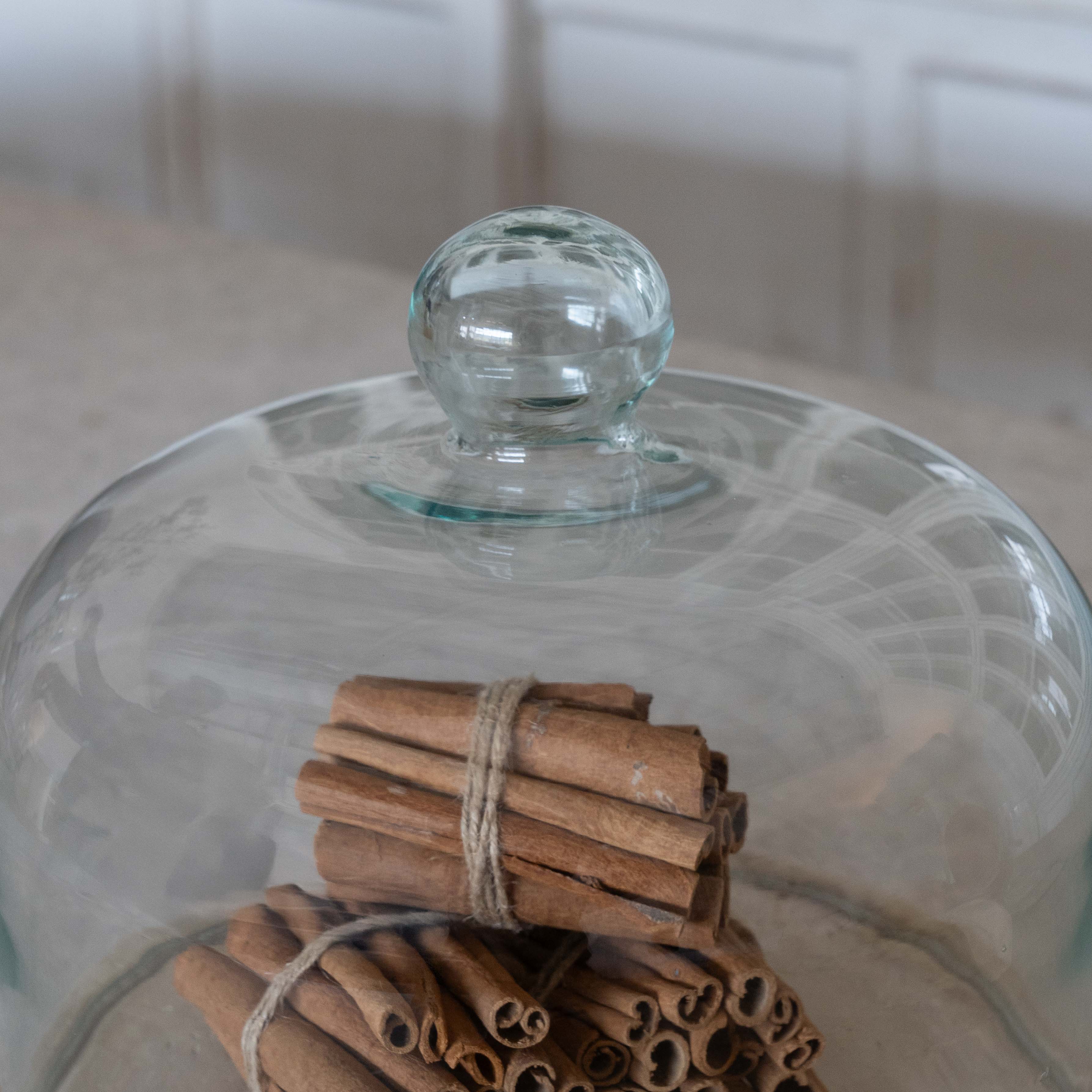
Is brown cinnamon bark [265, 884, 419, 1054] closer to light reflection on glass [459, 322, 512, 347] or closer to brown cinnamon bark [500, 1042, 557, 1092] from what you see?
brown cinnamon bark [500, 1042, 557, 1092]

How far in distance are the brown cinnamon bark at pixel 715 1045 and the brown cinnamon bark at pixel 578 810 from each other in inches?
1.8

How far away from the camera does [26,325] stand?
3.68 feet

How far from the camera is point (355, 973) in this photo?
1.32 feet

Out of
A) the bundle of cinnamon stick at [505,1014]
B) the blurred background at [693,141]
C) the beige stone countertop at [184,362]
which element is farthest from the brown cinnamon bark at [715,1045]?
the blurred background at [693,141]

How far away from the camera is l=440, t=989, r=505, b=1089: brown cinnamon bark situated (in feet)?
1.27

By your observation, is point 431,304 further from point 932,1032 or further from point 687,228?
point 687,228

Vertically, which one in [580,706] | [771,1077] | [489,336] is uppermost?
[489,336]

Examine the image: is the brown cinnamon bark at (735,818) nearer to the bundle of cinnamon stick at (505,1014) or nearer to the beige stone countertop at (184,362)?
the bundle of cinnamon stick at (505,1014)

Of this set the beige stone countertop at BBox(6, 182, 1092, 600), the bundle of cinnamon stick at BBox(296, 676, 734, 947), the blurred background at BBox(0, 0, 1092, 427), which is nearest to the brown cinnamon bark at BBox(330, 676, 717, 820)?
the bundle of cinnamon stick at BBox(296, 676, 734, 947)

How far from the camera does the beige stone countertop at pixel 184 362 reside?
863mm

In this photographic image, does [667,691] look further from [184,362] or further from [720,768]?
[184,362]

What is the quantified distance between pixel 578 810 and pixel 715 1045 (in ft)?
0.27

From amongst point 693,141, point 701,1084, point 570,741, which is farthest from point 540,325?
point 693,141

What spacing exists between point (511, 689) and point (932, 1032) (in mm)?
174
